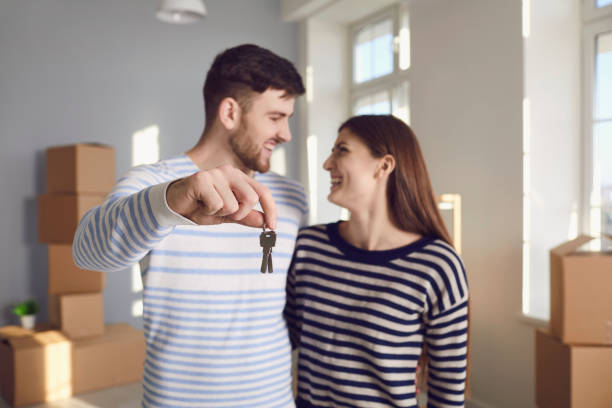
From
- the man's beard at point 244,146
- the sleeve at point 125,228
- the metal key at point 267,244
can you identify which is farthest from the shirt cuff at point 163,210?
the man's beard at point 244,146

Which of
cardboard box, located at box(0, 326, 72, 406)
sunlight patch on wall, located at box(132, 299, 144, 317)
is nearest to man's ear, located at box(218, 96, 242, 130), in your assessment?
cardboard box, located at box(0, 326, 72, 406)

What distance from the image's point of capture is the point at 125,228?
0.69 m

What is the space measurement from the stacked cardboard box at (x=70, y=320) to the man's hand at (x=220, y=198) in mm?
2545

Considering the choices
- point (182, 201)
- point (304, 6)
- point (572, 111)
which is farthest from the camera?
point (304, 6)

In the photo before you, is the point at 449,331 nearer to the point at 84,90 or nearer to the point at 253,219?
the point at 253,219

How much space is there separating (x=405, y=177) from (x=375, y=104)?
2832 millimetres

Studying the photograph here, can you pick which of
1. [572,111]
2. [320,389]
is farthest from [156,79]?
[320,389]

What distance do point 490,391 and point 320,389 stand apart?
186 cm

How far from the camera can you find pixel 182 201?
0.59 m

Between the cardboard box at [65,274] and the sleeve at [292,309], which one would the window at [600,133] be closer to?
the sleeve at [292,309]

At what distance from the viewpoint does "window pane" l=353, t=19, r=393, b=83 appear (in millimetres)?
3863

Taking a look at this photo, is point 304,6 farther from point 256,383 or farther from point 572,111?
point 256,383

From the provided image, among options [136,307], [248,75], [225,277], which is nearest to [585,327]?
[225,277]

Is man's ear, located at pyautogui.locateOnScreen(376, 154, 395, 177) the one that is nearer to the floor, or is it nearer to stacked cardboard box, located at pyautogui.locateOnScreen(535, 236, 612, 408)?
stacked cardboard box, located at pyautogui.locateOnScreen(535, 236, 612, 408)
